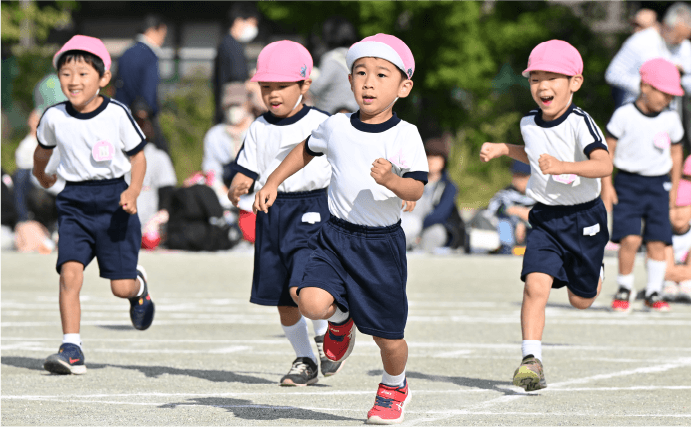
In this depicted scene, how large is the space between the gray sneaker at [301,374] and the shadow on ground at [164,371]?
0.49 ft

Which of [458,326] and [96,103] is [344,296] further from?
[458,326]

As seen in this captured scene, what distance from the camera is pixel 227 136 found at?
17.3 metres

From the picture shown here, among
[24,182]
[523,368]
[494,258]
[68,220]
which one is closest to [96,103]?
[68,220]

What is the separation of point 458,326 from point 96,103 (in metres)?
3.85

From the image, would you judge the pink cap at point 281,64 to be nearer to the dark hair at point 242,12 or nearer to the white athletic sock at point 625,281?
the white athletic sock at point 625,281

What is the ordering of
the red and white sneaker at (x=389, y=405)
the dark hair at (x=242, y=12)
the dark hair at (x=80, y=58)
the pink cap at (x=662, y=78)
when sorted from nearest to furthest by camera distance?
the red and white sneaker at (x=389, y=405) < the dark hair at (x=80, y=58) < the pink cap at (x=662, y=78) < the dark hair at (x=242, y=12)

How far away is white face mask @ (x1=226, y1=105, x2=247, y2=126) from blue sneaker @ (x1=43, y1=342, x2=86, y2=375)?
392 inches

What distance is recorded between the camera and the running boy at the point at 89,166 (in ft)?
25.5

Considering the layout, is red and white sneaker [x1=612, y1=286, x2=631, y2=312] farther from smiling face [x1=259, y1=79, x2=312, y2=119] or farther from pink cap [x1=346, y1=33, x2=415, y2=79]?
pink cap [x1=346, y1=33, x2=415, y2=79]

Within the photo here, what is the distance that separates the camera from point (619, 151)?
36.2 ft

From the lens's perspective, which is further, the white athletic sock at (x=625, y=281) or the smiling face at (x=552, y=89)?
the white athletic sock at (x=625, y=281)

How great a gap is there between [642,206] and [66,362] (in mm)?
6003

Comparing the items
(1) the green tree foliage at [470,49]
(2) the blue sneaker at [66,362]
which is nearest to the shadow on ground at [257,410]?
(2) the blue sneaker at [66,362]

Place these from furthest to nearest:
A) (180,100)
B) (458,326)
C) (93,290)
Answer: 1. (180,100)
2. (93,290)
3. (458,326)
